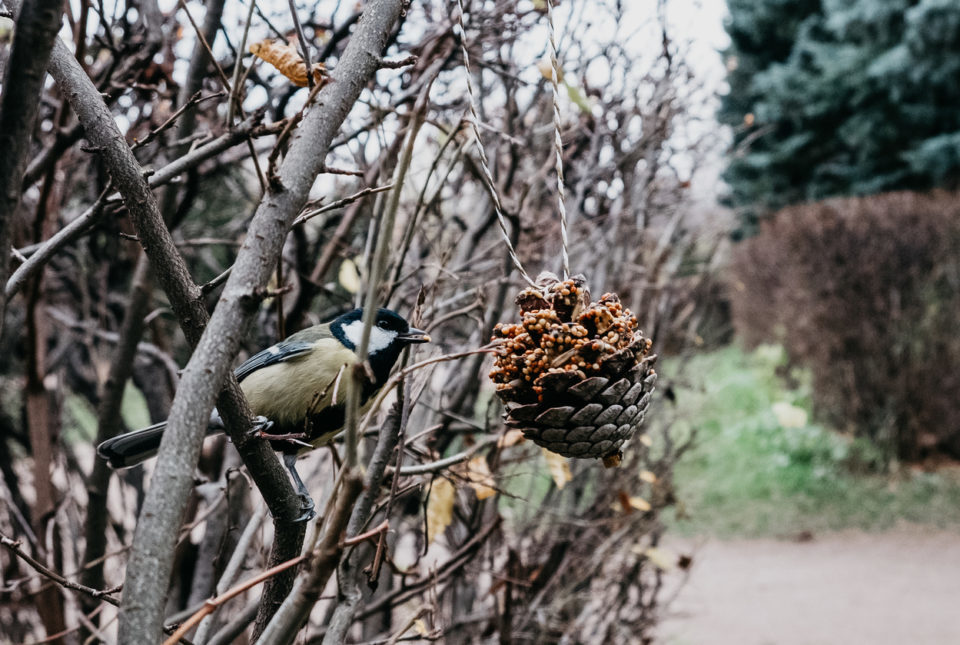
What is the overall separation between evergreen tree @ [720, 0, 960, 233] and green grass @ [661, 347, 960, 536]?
4197 millimetres

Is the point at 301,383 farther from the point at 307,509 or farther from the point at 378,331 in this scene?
the point at 307,509

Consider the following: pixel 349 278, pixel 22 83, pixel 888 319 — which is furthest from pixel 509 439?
pixel 888 319

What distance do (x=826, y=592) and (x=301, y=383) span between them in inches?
225

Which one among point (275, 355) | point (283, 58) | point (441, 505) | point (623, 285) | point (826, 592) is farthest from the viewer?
point (826, 592)

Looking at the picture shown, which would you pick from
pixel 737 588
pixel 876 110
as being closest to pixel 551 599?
pixel 737 588

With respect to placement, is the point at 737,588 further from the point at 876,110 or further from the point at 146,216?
the point at 876,110

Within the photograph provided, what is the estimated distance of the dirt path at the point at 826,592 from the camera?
5625 millimetres

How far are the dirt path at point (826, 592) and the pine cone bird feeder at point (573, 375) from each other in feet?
13.5

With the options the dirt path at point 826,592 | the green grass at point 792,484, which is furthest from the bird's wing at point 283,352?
the green grass at point 792,484

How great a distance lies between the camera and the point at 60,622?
2457 millimetres

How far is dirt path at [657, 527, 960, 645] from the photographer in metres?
5.62

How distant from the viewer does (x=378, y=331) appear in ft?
6.89

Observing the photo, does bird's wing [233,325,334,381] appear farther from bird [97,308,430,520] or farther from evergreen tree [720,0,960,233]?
evergreen tree [720,0,960,233]

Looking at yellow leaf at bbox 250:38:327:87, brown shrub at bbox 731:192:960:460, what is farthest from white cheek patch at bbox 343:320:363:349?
brown shrub at bbox 731:192:960:460
